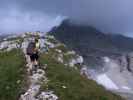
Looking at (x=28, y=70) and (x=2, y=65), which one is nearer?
(x=28, y=70)

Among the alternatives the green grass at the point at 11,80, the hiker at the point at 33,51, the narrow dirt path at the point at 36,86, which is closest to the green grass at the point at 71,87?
the narrow dirt path at the point at 36,86

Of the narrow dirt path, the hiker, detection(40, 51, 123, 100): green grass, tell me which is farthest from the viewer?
the hiker

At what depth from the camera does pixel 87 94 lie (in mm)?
62719

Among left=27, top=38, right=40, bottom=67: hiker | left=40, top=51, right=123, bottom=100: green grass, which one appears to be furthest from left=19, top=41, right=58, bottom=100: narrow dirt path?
left=27, top=38, right=40, bottom=67: hiker

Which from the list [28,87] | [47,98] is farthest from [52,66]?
[47,98]

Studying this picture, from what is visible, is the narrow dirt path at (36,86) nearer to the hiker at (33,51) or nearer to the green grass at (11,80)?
the green grass at (11,80)

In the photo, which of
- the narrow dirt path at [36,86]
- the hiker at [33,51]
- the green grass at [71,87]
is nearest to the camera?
the narrow dirt path at [36,86]

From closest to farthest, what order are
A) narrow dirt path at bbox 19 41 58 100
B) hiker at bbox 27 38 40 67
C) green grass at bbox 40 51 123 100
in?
narrow dirt path at bbox 19 41 58 100, green grass at bbox 40 51 123 100, hiker at bbox 27 38 40 67

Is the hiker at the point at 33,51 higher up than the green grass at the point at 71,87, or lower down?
higher up

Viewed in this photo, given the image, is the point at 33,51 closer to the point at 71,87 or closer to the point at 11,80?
the point at 71,87

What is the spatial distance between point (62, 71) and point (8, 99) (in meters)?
13.7

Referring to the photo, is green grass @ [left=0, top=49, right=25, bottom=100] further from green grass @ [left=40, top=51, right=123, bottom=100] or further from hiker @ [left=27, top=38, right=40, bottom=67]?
green grass @ [left=40, top=51, right=123, bottom=100]

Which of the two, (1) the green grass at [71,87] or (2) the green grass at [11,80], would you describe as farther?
(2) the green grass at [11,80]

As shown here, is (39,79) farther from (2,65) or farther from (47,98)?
(2,65)
